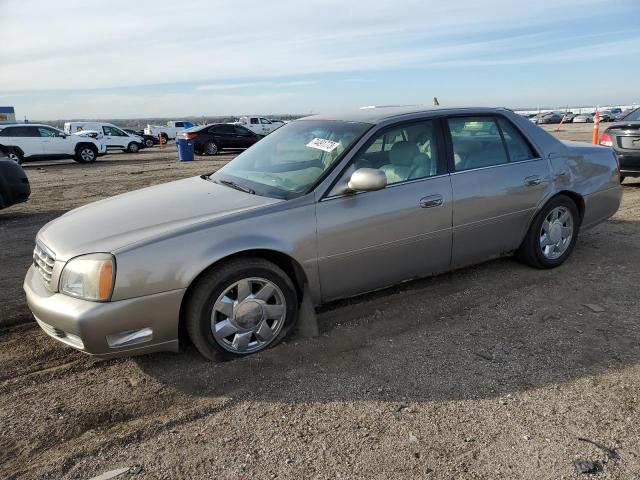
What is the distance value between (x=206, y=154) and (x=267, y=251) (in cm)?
2012

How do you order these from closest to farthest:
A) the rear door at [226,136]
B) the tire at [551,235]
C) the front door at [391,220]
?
the front door at [391,220], the tire at [551,235], the rear door at [226,136]

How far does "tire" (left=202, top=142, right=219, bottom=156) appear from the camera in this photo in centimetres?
2251

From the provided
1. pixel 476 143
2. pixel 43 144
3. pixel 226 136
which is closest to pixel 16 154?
pixel 43 144

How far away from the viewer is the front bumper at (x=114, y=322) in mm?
2924

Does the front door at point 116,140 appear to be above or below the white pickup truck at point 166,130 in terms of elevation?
below

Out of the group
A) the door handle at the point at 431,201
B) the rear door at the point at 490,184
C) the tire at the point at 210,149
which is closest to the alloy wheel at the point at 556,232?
the rear door at the point at 490,184

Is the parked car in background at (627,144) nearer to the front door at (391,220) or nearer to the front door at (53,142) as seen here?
the front door at (391,220)

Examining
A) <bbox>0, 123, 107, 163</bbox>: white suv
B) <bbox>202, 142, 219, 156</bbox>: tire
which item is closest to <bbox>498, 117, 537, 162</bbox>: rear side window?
<bbox>0, 123, 107, 163</bbox>: white suv

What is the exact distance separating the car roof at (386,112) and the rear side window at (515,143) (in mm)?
168

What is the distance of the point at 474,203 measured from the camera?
4188 mm

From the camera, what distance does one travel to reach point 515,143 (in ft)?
15.1

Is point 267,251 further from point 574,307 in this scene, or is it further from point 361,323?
point 574,307

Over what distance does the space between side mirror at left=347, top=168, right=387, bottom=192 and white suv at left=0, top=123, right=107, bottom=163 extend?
17.8m

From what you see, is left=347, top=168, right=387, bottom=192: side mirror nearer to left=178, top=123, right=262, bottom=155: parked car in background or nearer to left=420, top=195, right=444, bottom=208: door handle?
left=420, top=195, right=444, bottom=208: door handle
